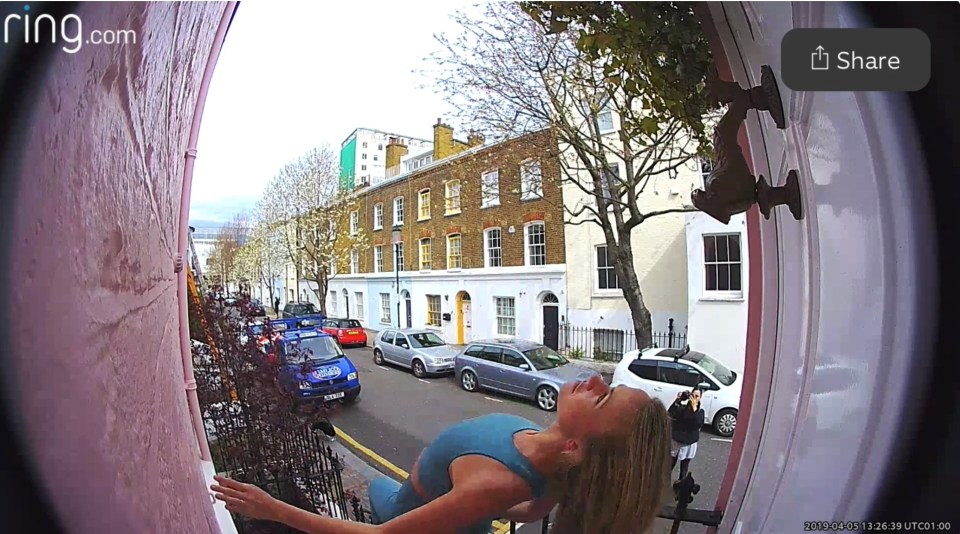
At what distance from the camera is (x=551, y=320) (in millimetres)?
709

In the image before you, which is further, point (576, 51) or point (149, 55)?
point (576, 51)

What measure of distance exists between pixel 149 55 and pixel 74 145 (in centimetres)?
15

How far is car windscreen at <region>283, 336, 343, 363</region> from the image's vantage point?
61 centimetres

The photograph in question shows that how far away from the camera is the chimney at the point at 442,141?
684 mm

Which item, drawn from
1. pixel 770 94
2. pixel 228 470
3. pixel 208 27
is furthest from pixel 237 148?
pixel 770 94

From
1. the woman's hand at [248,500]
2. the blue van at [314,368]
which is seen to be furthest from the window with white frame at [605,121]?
the woman's hand at [248,500]

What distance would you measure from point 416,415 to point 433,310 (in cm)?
15

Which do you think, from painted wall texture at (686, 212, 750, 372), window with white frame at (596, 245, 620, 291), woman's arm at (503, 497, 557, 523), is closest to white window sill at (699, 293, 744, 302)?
painted wall texture at (686, 212, 750, 372)

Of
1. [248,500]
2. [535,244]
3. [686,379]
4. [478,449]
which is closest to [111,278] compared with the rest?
[248,500]

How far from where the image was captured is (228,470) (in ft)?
1.90

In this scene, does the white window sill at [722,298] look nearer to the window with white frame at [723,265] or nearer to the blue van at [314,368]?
the window with white frame at [723,265]

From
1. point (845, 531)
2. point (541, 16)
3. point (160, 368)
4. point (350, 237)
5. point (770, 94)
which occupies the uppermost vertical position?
point (541, 16)

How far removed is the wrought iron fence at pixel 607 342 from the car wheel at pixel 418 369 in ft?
0.63

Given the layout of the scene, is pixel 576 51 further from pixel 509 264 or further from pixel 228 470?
pixel 228 470
